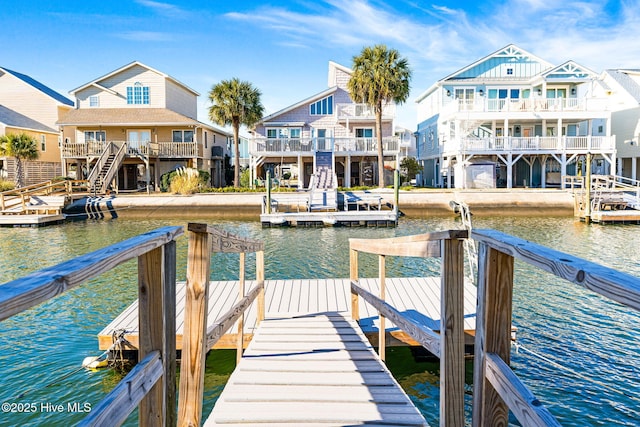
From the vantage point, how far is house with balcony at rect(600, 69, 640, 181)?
36.3 m

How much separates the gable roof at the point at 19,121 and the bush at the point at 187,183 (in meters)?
13.2

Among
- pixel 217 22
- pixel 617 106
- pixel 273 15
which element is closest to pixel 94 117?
pixel 217 22

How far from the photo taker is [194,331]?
121 inches

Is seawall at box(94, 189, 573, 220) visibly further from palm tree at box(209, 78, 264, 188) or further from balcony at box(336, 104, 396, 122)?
balcony at box(336, 104, 396, 122)

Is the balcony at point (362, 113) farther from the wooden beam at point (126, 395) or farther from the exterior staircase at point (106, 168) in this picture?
the wooden beam at point (126, 395)

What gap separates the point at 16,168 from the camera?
3412cm

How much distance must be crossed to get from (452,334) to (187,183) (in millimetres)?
30195

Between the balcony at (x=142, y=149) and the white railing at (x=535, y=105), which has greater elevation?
the white railing at (x=535, y=105)

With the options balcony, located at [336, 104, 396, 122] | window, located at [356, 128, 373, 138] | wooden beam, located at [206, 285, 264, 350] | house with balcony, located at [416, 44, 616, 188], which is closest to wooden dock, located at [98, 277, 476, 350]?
wooden beam, located at [206, 285, 264, 350]

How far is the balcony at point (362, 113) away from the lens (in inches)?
1420

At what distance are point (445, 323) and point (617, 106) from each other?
139ft

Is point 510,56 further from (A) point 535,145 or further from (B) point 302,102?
(B) point 302,102

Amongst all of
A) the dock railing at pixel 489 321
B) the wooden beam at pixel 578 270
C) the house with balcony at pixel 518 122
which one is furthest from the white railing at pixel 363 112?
the wooden beam at pixel 578 270

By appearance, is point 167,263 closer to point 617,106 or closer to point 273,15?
point 273,15
